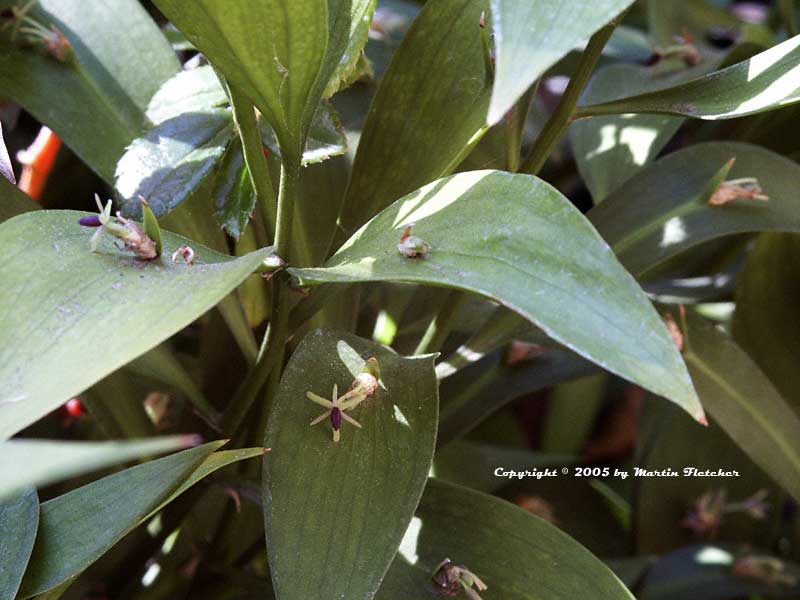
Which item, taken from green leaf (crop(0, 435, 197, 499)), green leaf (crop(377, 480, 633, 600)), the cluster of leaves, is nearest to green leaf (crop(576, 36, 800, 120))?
the cluster of leaves

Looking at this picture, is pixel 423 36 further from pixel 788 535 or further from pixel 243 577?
pixel 788 535

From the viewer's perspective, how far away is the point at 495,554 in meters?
0.44

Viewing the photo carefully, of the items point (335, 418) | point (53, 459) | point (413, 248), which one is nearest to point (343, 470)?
point (335, 418)

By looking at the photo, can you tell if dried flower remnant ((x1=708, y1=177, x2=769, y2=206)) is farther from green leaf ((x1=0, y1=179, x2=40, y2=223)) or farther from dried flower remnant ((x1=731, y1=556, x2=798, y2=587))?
green leaf ((x1=0, y1=179, x2=40, y2=223))

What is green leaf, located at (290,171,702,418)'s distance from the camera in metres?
0.26

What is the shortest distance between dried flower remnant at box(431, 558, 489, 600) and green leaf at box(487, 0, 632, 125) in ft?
0.78

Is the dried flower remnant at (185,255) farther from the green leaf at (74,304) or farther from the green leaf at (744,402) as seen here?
the green leaf at (744,402)

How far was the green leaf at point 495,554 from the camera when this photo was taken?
0.42 m

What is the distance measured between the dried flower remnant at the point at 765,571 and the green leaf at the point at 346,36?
48 cm

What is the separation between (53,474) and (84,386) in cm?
9

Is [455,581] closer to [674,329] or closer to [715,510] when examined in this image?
[674,329]

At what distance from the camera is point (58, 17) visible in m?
0.53

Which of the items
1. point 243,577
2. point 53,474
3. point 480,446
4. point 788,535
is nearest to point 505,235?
point 53,474

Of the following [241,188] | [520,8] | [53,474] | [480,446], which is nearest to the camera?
[53,474]
